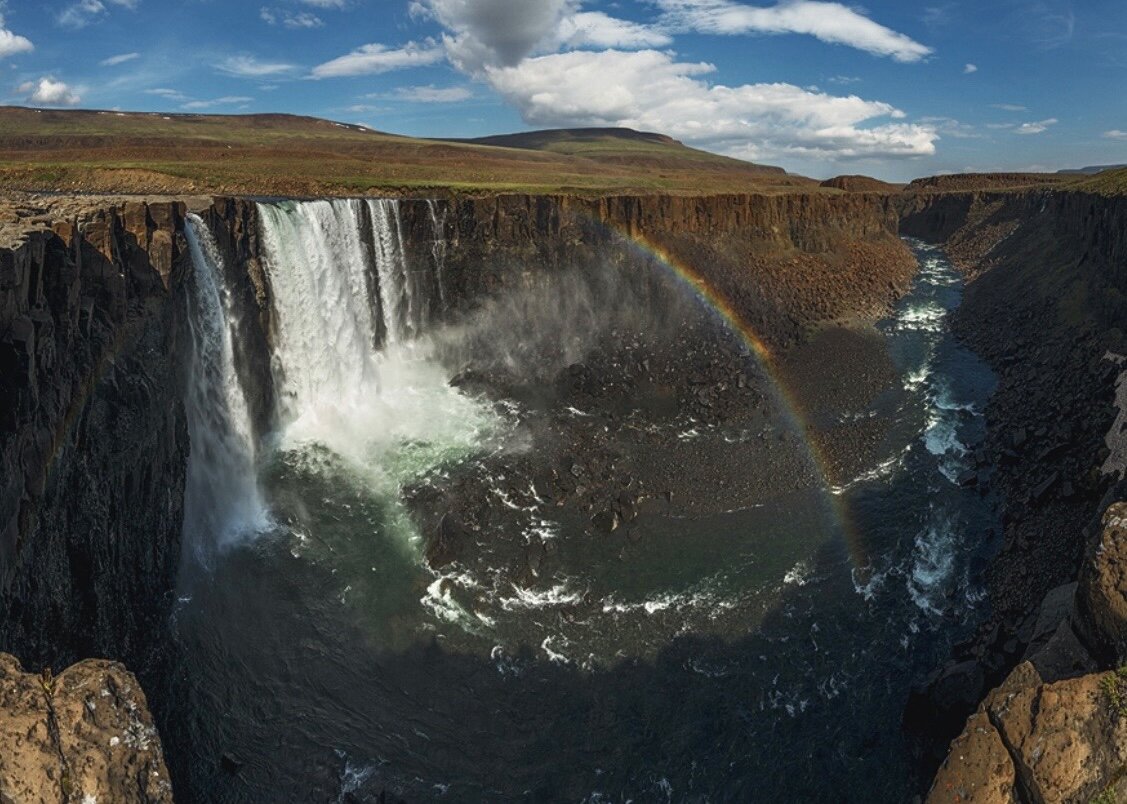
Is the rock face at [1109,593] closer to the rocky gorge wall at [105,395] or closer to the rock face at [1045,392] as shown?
the rock face at [1045,392]

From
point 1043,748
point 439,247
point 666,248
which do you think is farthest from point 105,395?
point 666,248

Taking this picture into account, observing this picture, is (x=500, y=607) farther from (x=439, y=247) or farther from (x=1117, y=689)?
(x=439, y=247)

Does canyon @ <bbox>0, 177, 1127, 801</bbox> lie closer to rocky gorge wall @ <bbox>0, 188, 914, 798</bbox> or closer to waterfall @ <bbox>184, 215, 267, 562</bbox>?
rocky gorge wall @ <bbox>0, 188, 914, 798</bbox>

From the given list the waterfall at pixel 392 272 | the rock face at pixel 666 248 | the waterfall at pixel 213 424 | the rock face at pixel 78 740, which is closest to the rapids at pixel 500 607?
the waterfall at pixel 213 424

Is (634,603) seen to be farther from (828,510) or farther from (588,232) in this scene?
(588,232)

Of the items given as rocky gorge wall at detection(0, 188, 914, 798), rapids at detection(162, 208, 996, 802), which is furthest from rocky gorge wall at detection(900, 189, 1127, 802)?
rocky gorge wall at detection(0, 188, 914, 798)

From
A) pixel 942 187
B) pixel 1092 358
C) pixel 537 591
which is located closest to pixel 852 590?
pixel 537 591
